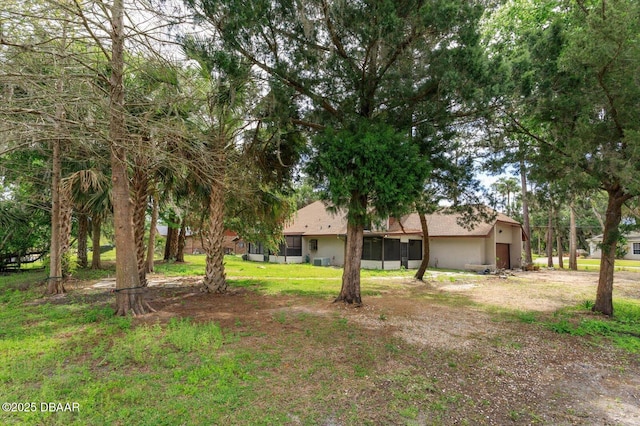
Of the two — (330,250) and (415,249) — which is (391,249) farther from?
(330,250)

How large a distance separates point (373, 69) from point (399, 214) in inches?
145

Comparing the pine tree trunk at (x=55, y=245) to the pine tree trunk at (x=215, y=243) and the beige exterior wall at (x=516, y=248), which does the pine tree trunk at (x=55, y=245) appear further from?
the beige exterior wall at (x=516, y=248)

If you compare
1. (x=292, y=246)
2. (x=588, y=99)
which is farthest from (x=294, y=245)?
(x=588, y=99)

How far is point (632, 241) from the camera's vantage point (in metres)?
38.7

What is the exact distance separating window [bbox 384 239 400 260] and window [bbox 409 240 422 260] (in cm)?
135

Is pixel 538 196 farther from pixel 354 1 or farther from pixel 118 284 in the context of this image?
pixel 118 284

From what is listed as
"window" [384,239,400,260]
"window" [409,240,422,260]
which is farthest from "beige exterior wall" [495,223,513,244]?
"window" [384,239,400,260]

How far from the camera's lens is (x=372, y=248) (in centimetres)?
2258

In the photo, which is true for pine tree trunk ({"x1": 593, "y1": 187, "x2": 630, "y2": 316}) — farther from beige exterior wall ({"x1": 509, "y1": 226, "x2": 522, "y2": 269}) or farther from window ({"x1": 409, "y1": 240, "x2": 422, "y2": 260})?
beige exterior wall ({"x1": 509, "y1": 226, "x2": 522, "y2": 269})

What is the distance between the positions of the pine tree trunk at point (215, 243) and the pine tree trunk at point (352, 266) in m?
4.19

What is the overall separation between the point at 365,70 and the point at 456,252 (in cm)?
1791

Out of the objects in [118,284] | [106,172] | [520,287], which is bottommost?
[520,287]

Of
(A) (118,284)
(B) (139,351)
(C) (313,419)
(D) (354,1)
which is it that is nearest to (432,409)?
(C) (313,419)

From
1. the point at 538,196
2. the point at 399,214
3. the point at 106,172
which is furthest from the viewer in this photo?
the point at 106,172
